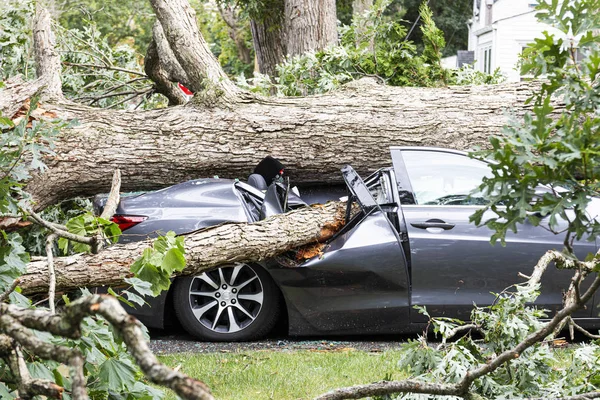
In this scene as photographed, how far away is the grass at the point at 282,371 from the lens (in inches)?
201

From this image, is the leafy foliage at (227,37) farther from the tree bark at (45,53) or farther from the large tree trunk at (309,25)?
the tree bark at (45,53)

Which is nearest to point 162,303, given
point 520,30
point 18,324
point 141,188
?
point 141,188

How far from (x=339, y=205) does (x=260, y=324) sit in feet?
3.90

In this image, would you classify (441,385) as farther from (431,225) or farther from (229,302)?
(229,302)

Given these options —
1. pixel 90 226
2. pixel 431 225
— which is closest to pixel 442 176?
pixel 431 225

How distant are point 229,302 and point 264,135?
158 centimetres

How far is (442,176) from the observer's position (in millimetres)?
6406

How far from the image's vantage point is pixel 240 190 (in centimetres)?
668

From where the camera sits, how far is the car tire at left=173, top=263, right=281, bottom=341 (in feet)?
21.1

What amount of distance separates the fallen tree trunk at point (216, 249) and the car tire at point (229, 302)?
0.43 meters

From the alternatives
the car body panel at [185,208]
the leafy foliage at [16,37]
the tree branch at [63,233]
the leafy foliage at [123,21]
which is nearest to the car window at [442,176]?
the car body panel at [185,208]

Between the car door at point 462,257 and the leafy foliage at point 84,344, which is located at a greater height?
the leafy foliage at point 84,344

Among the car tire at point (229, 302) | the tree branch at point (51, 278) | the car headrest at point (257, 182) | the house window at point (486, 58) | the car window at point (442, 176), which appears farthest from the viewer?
the house window at point (486, 58)

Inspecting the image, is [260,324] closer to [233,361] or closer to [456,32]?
[233,361]
